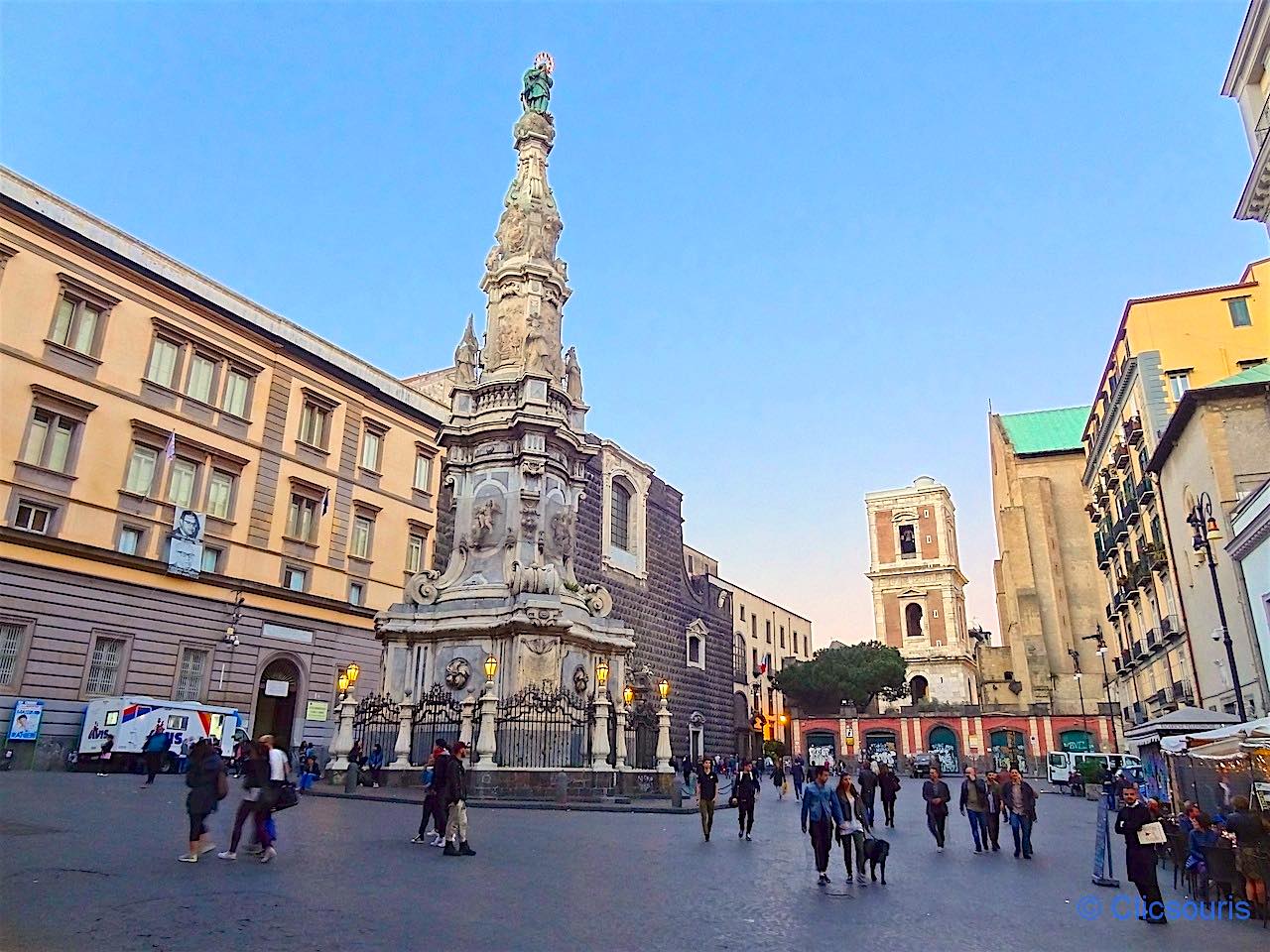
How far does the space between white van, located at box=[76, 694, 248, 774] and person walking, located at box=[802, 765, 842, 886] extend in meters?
20.3

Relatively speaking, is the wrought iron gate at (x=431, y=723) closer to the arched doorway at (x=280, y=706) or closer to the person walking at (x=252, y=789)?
the person walking at (x=252, y=789)

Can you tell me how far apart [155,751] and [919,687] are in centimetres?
6939

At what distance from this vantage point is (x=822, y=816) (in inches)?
407

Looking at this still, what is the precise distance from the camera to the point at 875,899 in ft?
29.9

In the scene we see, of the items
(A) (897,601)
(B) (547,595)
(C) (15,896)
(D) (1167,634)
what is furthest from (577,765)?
(A) (897,601)

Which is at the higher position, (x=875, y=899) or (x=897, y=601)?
(x=897, y=601)

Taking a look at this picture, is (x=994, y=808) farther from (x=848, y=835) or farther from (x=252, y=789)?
(x=252, y=789)

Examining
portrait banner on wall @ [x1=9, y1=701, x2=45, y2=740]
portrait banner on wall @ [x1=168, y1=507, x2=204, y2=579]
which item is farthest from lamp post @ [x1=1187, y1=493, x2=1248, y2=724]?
portrait banner on wall @ [x1=9, y1=701, x2=45, y2=740]

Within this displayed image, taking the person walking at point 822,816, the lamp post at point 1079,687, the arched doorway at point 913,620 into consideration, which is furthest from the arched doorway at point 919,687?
the person walking at point 822,816

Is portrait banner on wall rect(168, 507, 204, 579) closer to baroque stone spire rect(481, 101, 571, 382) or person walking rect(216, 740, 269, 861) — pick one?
baroque stone spire rect(481, 101, 571, 382)

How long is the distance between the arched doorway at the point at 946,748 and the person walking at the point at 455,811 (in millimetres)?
54541

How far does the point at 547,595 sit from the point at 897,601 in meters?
68.4

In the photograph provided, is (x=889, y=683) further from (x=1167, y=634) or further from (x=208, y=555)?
(x=208, y=555)

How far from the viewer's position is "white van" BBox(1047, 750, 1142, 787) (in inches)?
1505
